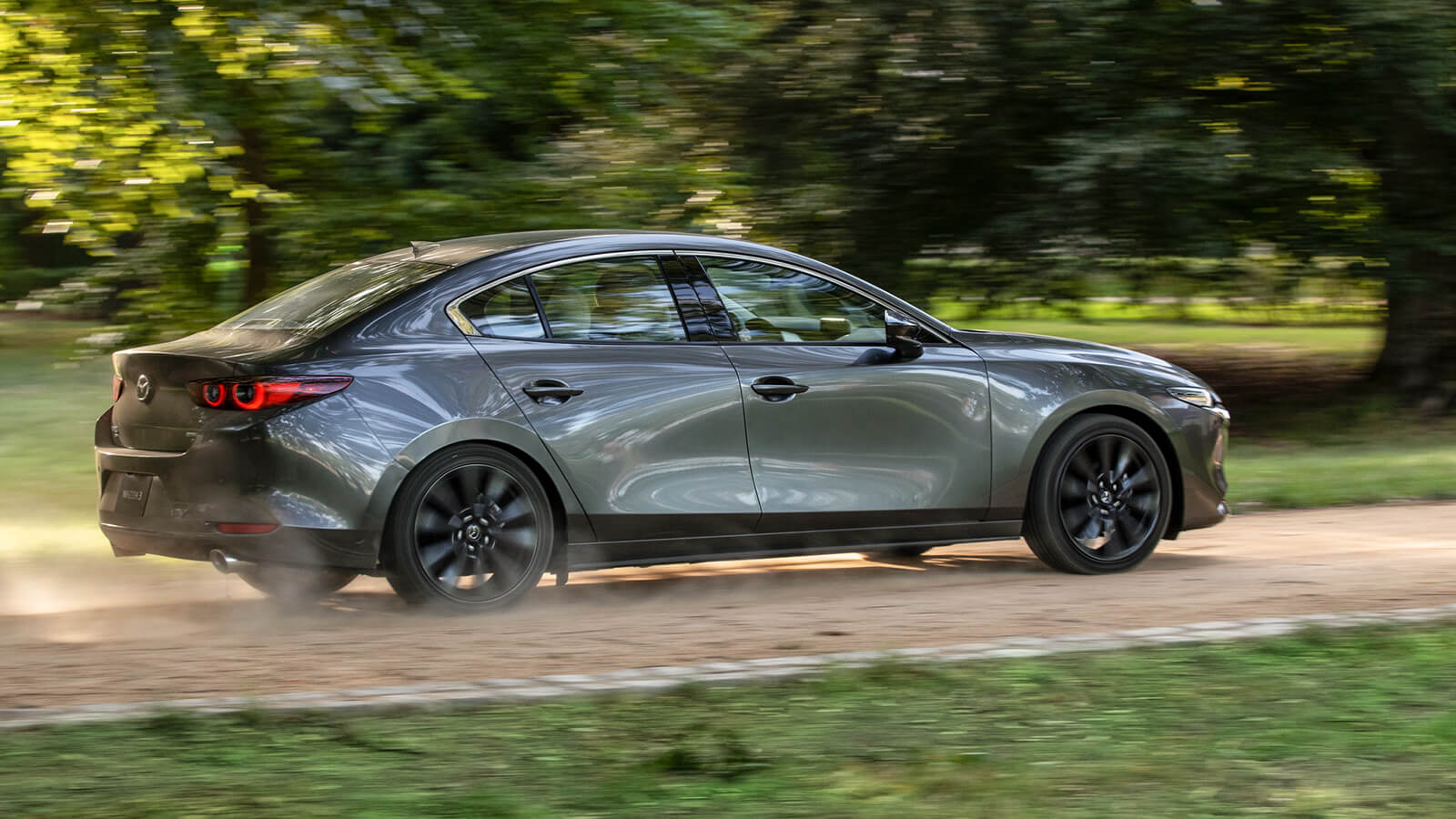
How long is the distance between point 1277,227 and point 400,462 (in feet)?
35.8

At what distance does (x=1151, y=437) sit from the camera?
804 cm

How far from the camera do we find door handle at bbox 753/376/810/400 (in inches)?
281

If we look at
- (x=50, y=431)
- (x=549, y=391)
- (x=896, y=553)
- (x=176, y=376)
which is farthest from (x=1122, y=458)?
(x=50, y=431)

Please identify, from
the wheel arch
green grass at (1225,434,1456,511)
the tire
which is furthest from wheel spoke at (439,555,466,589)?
green grass at (1225,434,1456,511)

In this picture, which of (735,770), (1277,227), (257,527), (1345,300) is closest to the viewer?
A: (735,770)

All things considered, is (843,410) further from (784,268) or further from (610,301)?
(610,301)

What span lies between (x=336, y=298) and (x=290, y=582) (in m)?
1.35

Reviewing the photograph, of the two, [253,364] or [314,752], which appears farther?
[253,364]

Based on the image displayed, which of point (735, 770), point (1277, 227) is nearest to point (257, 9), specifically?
point (735, 770)

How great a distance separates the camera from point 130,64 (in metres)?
10.4

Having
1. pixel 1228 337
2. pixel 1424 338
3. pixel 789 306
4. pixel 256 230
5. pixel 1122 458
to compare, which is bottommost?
pixel 1228 337

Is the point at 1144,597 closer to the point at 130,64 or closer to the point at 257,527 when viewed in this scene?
the point at 257,527

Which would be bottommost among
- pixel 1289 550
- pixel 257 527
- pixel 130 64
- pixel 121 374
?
pixel 1289 550

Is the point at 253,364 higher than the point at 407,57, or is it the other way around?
the point at 407,57
